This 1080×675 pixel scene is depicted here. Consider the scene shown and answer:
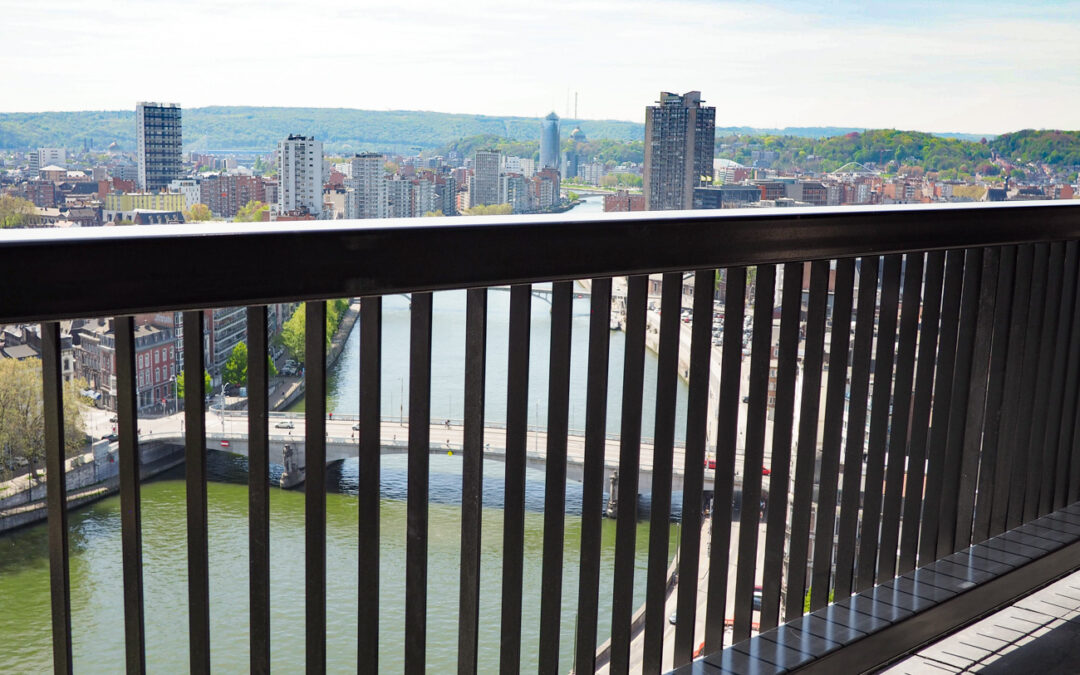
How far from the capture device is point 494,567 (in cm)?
805

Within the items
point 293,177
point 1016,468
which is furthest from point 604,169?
point 1016,468

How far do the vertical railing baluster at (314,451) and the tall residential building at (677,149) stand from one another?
197cm

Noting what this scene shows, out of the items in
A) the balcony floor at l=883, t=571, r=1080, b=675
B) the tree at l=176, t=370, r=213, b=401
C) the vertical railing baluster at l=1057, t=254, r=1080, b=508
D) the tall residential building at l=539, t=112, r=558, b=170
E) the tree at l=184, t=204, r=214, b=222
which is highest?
the tall residential building at l=539, t=112, r=558, b=170

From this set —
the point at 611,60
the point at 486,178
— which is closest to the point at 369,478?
the point at 486,178

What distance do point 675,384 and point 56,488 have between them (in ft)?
2.29

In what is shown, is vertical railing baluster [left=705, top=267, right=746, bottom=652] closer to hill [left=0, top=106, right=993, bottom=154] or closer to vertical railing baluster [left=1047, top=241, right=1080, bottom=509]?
vertical railing baluster [left=1047, top=241, right=1080, bottom=509]

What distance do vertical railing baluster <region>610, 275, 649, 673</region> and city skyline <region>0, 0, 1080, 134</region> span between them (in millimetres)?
2866

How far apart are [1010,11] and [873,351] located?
8643mm

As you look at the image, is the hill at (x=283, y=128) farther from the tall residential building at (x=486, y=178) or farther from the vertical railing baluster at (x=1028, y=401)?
the vertical railing baluster at (x=1028, y=401)

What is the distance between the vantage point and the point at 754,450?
4.17 feet

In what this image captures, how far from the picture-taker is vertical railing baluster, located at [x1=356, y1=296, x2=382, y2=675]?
89cm

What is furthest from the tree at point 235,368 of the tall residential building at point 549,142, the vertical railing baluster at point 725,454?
the tall residential building at point 549,142

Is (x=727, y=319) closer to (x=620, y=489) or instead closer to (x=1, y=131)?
(x=620, y=489)

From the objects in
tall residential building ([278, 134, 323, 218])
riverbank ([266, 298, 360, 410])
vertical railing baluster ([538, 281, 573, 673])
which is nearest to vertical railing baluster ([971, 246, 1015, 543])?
vertical railing baluster ([538, 281, 573, 673])
